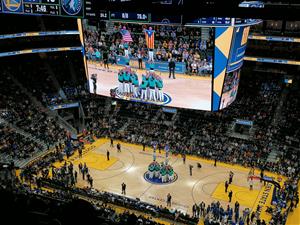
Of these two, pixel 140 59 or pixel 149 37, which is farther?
pixel 140 59

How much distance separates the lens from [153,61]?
24.7m

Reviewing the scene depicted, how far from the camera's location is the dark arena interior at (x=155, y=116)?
22.3 metres

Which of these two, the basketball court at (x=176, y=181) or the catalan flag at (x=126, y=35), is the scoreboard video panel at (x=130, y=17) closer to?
the catalan flag at (x=126, y=35)

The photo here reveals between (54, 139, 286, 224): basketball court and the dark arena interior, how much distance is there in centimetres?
10

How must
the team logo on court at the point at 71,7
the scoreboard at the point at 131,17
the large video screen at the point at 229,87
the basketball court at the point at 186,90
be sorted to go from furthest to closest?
the basketball court at the point at 186,90, the large video screen at the point at 229,87, the scoreboard at the point at 131,17, the team logo on court at the point at 71,7

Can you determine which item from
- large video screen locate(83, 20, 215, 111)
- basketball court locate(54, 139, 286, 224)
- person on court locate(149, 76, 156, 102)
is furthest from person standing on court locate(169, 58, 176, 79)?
basketball court locate(54, 139, 286, 224)

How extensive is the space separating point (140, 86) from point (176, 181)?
21.7ft

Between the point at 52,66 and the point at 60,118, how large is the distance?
705cm

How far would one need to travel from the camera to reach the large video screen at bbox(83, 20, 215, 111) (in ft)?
76.4

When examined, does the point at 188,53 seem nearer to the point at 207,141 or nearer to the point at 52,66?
the point at 207,141

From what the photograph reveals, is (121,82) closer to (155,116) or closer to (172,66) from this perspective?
(172,66)

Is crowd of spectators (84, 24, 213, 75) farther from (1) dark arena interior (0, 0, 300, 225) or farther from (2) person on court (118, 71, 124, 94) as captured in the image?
(2) person on court (118, 71, 124, 94)

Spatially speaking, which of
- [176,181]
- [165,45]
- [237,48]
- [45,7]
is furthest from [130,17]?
[176,181]

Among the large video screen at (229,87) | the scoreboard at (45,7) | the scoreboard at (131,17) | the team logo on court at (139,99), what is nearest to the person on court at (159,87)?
the team logo on court at (139,99)
